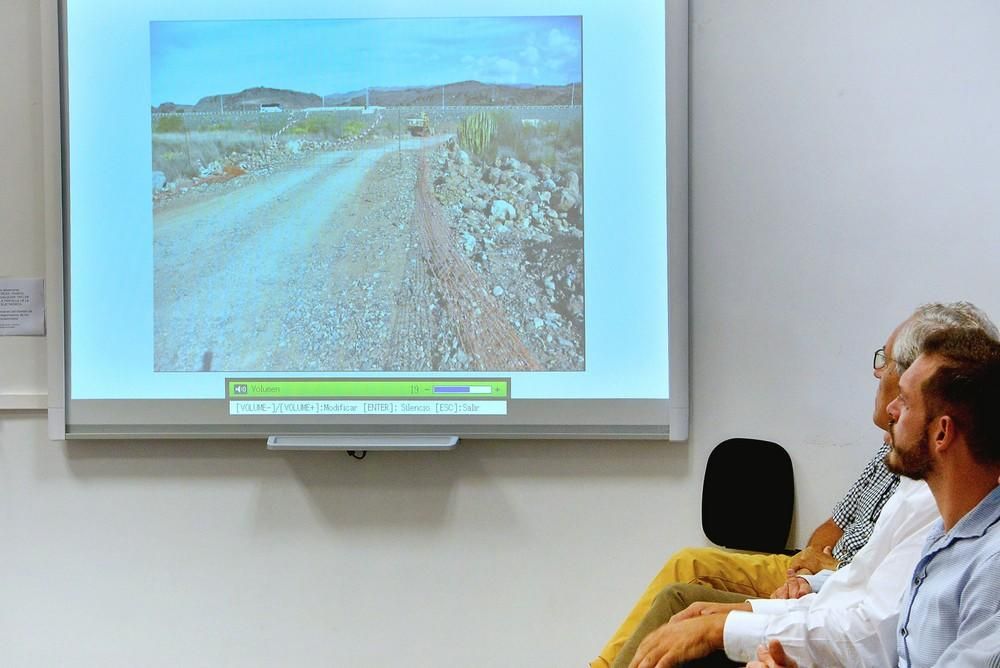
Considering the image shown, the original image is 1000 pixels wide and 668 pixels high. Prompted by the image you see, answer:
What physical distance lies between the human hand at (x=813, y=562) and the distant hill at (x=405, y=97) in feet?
5.04

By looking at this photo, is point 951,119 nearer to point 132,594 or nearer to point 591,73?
point 591,73

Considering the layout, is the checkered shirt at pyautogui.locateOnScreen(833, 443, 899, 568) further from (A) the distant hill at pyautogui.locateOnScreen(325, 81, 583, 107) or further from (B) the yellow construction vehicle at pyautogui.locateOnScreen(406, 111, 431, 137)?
(B) the yellow construction vehicle at pyautogui.locateOnScreen(406, 111, 431, 137)

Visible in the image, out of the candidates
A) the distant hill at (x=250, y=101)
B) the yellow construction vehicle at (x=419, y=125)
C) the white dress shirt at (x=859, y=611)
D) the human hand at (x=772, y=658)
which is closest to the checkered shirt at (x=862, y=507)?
the white dress shirt at (x=859, y=611)

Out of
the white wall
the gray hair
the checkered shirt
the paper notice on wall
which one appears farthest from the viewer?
the paper notice on wall

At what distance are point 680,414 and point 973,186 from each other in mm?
1133

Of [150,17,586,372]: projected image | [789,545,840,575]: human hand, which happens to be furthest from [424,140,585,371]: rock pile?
[789,545,840,575]: human hand

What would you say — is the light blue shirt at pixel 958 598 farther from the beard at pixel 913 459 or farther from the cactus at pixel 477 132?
the cactus at pixel 477 132

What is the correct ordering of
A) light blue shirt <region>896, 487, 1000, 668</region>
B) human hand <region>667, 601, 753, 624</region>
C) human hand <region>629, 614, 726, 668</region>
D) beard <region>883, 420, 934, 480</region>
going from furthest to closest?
human hand <region>667, 601, 753, 624</region> → human hand <region>629, 614, 726, 668</region> → beard <region>883, 420, 934, 480</region> → light blue shirt <region>896, 487, 1000, 668</region>

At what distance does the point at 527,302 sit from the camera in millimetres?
2715

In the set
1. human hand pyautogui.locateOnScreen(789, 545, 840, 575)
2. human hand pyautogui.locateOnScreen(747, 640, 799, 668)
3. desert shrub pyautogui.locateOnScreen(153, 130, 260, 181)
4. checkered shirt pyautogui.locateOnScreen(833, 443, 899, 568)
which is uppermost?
desert shrub pyautogui.locateOnScreen(153, 130, 260, 181)

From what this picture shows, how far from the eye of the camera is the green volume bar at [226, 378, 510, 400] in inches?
106

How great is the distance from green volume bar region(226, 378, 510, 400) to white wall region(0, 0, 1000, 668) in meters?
0.21

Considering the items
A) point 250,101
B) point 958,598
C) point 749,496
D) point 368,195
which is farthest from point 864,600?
point 250,101

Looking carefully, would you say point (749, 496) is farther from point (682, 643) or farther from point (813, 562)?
point (682, 643)
